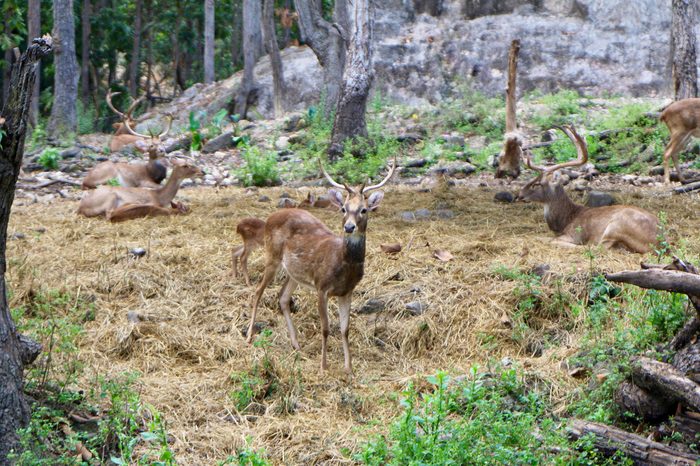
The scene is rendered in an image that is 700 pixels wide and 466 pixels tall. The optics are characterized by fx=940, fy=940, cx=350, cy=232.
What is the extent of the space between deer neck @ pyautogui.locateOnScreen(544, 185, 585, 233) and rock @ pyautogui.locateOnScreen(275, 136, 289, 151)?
352 inches

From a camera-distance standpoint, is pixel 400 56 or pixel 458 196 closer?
pixel 458 196

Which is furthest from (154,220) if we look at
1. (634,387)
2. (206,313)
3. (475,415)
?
(634,387)

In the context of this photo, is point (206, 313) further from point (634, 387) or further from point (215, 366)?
point (634, 387)

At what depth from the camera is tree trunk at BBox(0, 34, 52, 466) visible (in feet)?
18.8

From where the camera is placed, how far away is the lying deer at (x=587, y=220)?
1012cm

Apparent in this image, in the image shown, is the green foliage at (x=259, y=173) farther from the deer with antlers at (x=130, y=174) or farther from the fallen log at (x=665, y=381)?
the fallen log at (x=665, y=381)

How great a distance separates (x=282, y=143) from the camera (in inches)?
792

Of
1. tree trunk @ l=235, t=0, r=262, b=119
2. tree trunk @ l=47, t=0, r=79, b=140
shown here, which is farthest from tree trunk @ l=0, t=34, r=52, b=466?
tree trunk @ l=235, t=0, r=262, b=119

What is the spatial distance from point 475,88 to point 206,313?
17307mm

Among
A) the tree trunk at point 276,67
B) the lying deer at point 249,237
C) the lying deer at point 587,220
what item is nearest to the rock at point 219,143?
the tree trunk at point 276,67

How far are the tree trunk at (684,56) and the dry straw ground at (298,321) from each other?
6.32 metres

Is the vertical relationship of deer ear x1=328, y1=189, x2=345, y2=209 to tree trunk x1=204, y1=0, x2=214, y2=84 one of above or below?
below

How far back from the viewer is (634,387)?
20.1 ft

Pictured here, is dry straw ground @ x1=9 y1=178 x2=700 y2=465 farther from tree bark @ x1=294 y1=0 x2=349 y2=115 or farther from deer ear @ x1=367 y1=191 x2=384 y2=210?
tree bark @ x1=294 y1=0 x2=349 y2=115
